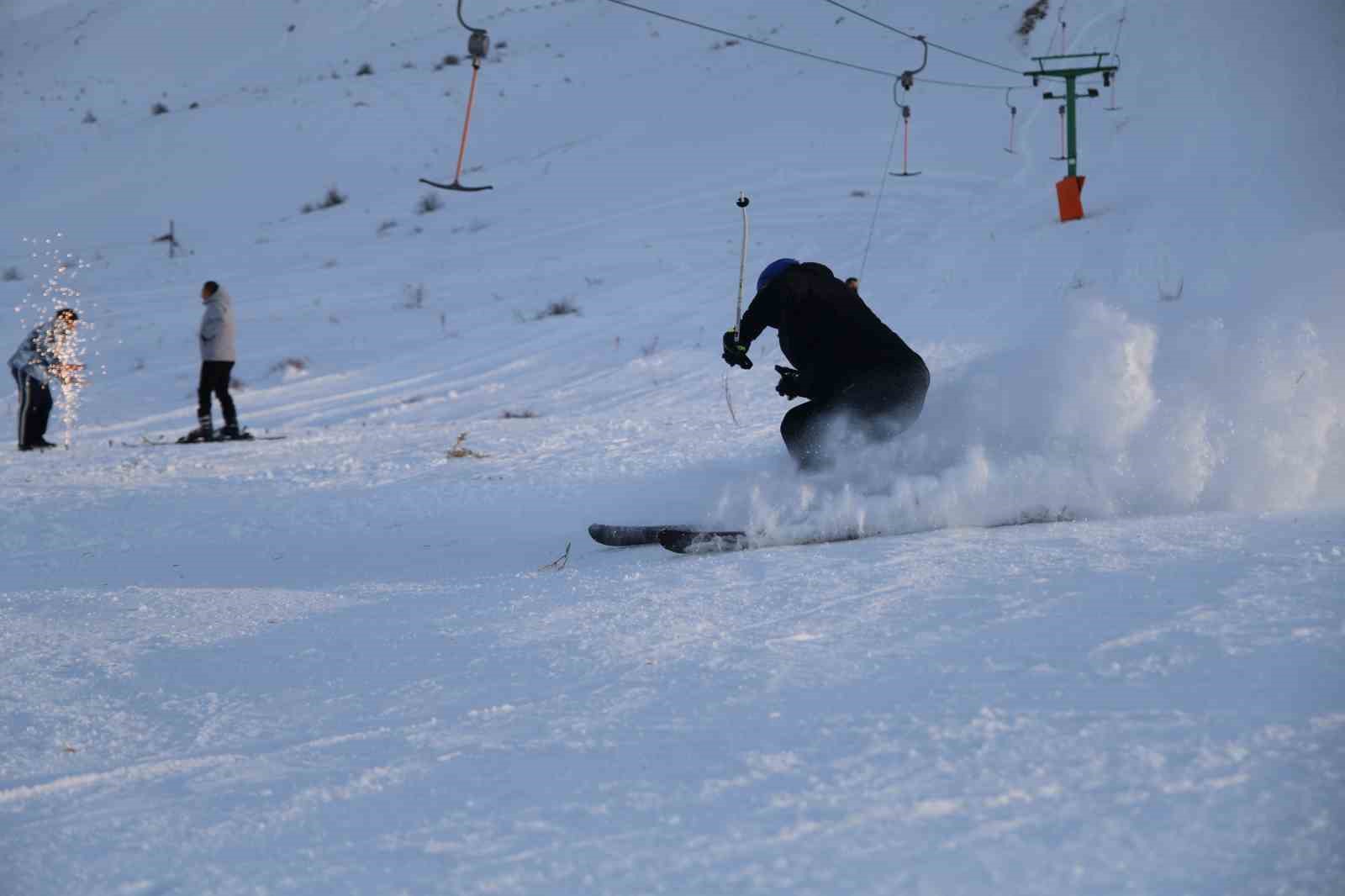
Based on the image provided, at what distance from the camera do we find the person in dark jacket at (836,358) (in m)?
6.11

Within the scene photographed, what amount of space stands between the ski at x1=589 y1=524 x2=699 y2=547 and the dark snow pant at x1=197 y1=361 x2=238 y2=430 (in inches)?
260

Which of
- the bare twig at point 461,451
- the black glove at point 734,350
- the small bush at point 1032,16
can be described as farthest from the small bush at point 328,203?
the black glove at point 734,350

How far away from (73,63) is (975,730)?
45.4 metres

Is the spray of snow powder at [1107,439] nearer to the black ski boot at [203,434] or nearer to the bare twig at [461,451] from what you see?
the bare twig at [461,451]

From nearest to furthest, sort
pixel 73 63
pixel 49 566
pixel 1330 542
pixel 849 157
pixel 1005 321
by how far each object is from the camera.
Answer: pixel 1330 542 → pixel 49 566 → pixel 1005 321 → pixel 849 157 → pixel 73 63

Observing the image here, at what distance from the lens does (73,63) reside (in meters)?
40.8

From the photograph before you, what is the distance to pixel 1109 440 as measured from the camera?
600 cm

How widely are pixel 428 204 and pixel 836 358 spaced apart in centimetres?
1752

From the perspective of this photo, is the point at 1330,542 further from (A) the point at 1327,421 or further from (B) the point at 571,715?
(B) the point at 571,715

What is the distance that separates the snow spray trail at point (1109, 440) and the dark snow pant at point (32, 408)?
7.90 metres

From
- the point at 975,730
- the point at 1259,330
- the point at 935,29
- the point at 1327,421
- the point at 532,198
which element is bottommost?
the point at 975,730

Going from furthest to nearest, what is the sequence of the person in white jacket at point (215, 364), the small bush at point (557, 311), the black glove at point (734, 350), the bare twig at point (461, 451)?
the small bush at point (557, 311), the person in white jacket at point (215, 364), the bare twig at point (461, 451), the black glove at point (734, 350)

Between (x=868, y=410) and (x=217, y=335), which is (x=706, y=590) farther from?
(x=217, y=335)

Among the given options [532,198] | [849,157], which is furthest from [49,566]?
[849,157]
